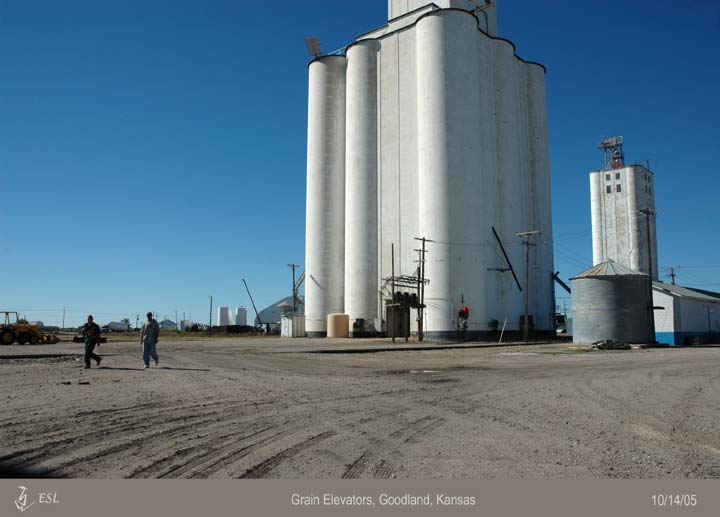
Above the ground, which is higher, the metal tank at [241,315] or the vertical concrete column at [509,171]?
the vertical concrete column at [509,171]

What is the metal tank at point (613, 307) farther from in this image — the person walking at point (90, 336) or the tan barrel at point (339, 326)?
the person walking at point (90, 336)

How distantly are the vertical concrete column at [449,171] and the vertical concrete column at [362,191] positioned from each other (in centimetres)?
594

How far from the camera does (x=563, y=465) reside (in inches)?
230

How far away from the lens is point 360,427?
789 centimetres

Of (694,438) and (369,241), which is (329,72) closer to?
(369,241)

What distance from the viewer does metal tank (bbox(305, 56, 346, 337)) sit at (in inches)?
2157

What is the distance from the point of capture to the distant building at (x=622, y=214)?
260ft

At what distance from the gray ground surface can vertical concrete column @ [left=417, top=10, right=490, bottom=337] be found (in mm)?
31641

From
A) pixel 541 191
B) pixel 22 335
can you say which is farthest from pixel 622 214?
pixel 22 335

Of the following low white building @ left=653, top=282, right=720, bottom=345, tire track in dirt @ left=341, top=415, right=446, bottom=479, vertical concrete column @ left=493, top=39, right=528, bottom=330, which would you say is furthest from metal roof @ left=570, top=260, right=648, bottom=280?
tire track in dirt @ left=341, top=415, right=446, bottom=479

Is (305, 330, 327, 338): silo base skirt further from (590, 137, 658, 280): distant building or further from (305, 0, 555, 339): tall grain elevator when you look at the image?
(590, 137, 658, 280): distant building

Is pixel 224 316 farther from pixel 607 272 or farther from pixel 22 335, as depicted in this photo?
pixel 607 272

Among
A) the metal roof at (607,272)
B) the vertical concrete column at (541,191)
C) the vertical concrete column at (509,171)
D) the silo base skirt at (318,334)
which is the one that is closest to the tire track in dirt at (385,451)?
the metal roof at (607,272)

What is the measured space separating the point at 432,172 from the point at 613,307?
17838 mm
